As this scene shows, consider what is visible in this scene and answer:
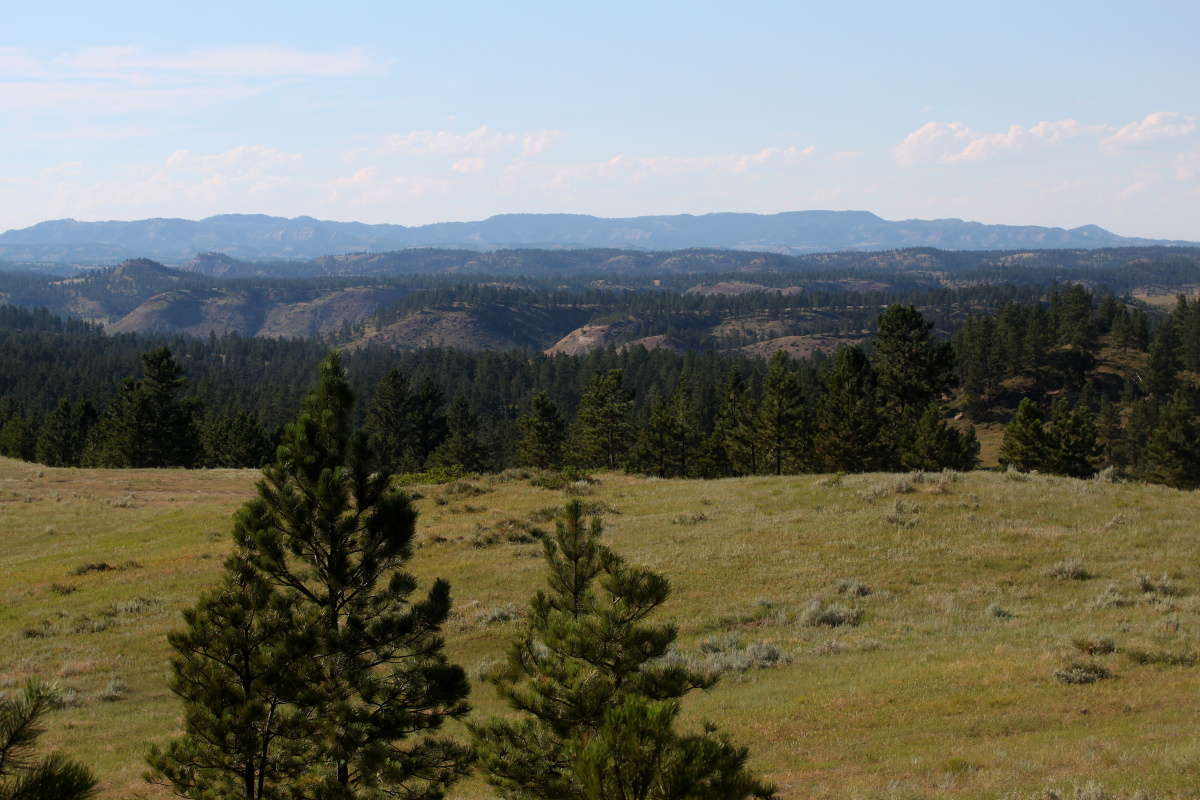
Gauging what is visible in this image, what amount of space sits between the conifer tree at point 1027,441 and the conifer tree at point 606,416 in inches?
1107

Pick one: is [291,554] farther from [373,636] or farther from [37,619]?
[37,619]

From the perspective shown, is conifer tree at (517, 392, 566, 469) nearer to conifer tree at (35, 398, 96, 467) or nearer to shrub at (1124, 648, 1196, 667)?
conifer tree at (35, 398, 96, 467)

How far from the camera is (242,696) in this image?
8.93 m

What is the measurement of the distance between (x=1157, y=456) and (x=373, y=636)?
69743 mm

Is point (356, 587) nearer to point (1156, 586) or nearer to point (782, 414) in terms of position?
point (1156, 586)

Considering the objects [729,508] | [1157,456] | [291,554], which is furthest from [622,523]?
[1157,456]

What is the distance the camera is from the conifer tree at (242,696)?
8633 mm

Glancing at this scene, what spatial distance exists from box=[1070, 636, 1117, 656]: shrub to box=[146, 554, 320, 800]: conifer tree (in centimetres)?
1402

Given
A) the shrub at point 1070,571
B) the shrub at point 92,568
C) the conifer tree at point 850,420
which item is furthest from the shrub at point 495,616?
the conifer tree at point 850,420

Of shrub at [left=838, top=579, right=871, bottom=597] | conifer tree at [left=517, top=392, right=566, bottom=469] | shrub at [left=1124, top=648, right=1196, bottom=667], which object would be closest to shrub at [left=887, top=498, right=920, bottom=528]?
shrub at [left=838, top=579, right=871, bottom=597]

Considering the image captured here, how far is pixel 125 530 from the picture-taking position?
34000 mm

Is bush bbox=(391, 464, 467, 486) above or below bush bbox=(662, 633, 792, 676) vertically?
below

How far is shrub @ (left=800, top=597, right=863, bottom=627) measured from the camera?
1930 centimetres

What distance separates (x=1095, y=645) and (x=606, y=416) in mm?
49088
